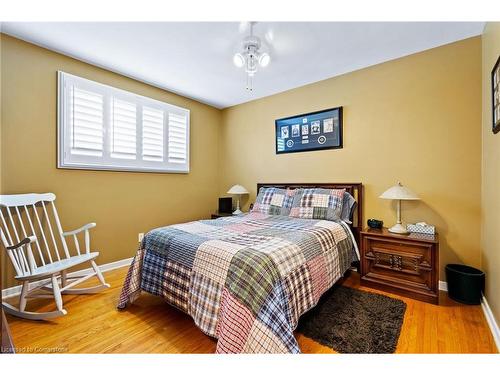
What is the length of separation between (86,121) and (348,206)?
125 inches

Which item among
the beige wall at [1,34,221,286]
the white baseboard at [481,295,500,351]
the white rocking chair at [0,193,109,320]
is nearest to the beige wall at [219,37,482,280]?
the white baseboard at [481,295,500,351]

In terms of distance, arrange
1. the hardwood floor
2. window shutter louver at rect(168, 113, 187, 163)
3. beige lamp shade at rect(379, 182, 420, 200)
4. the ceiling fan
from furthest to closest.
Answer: window shutter louver at rect(168, 113, 187, 163), beige lamp shade at rect(379, 182, 420, 200), the ceiling fan, the hardwood floor

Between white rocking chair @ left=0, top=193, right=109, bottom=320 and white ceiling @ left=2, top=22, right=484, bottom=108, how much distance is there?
5.07 ft

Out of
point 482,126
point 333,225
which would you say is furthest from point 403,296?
point 482,126

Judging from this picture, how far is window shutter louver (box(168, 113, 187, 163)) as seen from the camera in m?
3.51

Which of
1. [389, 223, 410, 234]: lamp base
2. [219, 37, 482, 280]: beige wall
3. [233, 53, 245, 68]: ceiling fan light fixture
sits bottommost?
[389, 223, 410, 234]: lamp base

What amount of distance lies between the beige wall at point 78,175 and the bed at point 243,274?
1172 mm

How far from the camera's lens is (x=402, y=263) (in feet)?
7.29

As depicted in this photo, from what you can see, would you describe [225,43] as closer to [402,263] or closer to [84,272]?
[402,263]

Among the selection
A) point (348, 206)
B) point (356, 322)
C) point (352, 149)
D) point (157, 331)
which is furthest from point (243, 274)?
point (352, 149)

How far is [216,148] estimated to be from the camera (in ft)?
14.1

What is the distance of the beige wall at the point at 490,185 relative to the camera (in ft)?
5.55

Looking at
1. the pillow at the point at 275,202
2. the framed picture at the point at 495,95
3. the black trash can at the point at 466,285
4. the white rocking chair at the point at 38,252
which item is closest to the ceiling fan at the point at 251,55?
the pillow at the point at 275,202

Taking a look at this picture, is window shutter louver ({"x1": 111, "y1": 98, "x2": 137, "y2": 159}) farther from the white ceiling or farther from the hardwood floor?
the hardwood floor
